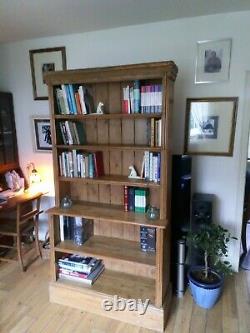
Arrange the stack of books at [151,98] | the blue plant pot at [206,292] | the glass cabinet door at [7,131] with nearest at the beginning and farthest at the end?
the stack of books at [151,98] → the blue plant pot at [206,292] → the glass cabinet door at [7,131]

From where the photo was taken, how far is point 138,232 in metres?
2.19

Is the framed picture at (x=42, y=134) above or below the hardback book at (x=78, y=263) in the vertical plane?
above

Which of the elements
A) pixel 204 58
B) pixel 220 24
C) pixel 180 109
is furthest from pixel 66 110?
pixel 220 24

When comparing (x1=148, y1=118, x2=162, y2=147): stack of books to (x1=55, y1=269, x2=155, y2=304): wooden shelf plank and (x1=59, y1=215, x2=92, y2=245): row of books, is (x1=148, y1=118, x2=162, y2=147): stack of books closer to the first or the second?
(x1=59, y1=215, x2=92, y2=245): row of books

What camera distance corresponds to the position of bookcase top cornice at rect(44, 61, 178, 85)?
65.3 inches

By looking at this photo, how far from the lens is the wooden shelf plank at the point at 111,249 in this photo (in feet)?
6.38

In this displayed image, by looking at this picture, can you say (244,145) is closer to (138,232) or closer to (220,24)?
(220,24)

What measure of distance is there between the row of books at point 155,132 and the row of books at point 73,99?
0.53 m

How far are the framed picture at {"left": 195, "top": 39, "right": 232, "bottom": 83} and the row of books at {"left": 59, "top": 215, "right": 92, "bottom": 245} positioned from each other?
164cm

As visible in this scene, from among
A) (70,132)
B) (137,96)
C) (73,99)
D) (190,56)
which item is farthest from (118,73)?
(190,56)

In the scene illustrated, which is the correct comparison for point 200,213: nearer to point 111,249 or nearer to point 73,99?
point 111,249

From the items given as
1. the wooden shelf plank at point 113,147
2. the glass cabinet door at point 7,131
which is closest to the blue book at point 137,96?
the wooden shelf plank at point 113,147

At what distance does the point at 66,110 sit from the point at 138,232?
1180mm

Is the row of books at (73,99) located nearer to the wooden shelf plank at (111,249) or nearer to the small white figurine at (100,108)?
the small white figurine at (100,108)
